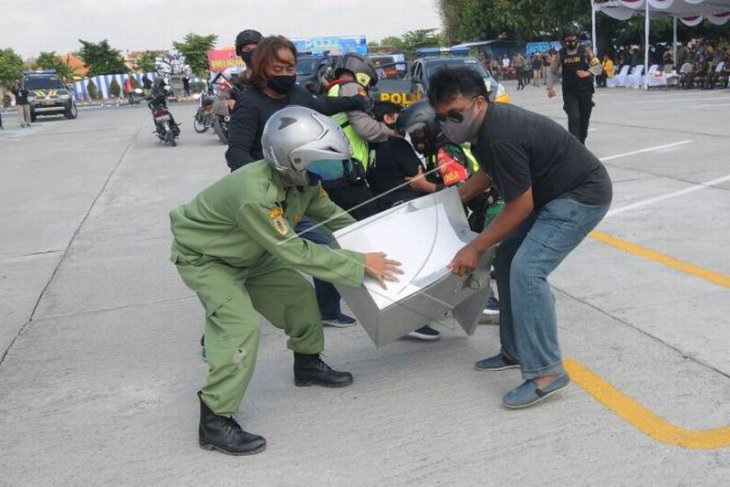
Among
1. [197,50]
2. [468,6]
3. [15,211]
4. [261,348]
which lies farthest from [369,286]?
[197,50]

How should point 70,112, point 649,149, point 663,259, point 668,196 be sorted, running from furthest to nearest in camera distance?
point 70,112 < point 649,149 < point 668,196 < point 663,259

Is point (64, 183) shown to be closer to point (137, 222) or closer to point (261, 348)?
point (137, 222)

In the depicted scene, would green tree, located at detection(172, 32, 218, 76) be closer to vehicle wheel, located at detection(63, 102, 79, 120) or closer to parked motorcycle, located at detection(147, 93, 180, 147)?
vehicle wheel, located at detection(63, 102, 79, 120)

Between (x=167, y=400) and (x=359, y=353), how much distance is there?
3.57 feet

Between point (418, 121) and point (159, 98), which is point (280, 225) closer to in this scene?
point (418, 121)

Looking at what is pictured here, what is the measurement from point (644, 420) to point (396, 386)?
1184 millimetres

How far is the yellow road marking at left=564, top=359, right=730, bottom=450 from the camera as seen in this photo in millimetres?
2957

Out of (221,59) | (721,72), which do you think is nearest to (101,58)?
(221,59)

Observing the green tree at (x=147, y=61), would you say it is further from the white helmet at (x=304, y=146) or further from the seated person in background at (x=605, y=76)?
the white helmet at (x=304, y=146)

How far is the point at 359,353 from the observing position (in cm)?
422

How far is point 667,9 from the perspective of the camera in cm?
2473

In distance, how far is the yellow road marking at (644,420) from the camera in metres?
2.96

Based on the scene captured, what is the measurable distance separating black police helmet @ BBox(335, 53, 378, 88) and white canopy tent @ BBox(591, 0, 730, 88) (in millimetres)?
20908

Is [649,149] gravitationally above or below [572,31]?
below
